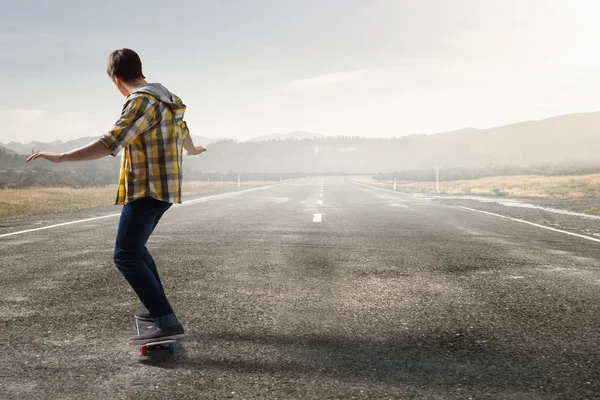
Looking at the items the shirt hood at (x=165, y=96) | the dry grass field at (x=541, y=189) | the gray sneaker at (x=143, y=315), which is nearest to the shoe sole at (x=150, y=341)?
the gray sneaker at (x=143, y=315)

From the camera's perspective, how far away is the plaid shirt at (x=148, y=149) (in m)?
3.05

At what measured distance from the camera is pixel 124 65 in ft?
10.7

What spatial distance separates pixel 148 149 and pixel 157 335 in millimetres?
1141

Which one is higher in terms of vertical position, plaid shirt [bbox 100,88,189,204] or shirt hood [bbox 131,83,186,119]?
shirt hood [bbox 131,83,186,119]

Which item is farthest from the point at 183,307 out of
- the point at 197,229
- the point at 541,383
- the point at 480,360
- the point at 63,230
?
the point at 63,230

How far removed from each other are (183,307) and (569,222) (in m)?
10.9

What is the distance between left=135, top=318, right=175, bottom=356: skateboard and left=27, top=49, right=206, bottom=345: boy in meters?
0.03

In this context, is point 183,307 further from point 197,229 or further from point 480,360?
Answer: point 197,229

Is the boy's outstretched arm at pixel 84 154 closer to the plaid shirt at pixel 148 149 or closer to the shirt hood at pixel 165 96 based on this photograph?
the plaid shirt at pixel 148 149

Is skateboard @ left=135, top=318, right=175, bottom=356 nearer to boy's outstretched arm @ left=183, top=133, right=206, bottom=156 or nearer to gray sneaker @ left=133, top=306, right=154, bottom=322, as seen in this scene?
gray sneaker @ left=133, top=306, right=154, bottom=322

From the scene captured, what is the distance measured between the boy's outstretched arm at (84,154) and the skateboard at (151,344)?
108 centimetres

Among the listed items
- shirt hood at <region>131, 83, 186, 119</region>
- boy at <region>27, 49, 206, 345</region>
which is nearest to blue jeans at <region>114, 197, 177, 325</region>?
boy at <region>27, 49, 206, 345</region>

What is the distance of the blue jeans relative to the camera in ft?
10.6

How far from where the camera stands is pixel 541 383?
2.78 meters
